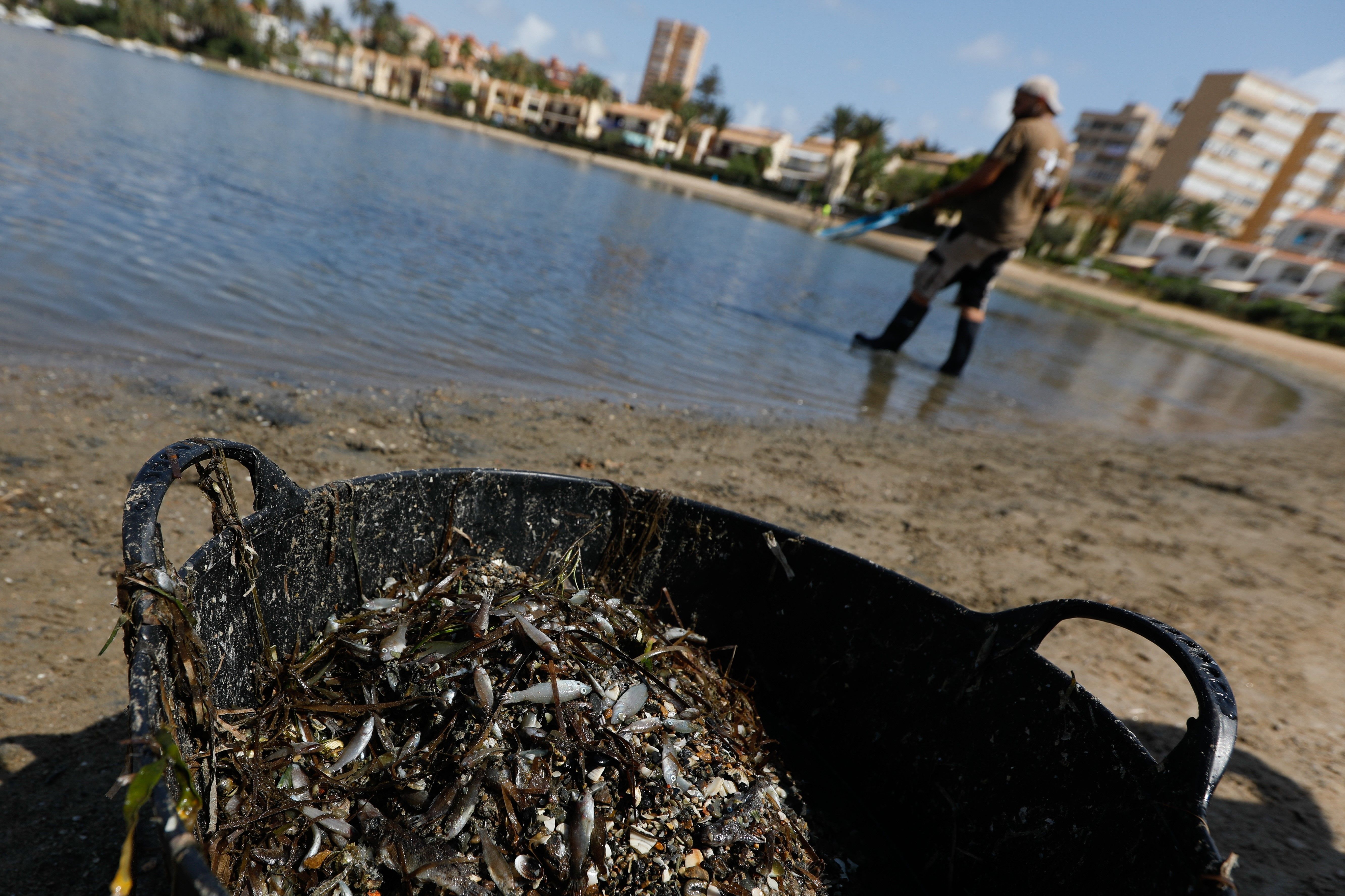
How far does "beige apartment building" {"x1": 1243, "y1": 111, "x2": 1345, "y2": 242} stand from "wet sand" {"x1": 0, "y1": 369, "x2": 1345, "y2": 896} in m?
89.2

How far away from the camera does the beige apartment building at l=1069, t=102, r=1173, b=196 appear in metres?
81.4

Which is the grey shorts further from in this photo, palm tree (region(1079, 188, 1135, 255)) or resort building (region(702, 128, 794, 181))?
resort building (region(702, 128, 794, 181))

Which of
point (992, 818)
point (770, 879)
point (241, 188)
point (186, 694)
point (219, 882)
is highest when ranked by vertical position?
point (219, 882)

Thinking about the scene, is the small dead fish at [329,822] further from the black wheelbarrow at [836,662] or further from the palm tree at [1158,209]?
the palm tree at [1158,209]

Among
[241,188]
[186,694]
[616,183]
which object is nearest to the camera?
[186,694]

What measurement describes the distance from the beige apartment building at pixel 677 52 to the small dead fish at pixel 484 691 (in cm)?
18307

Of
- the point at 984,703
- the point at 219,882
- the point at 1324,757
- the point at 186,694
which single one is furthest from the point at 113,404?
the point at 1324,757

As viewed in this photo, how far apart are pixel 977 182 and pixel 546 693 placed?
299 inches

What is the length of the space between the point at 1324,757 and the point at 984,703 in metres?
2.07

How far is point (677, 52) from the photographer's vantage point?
167m

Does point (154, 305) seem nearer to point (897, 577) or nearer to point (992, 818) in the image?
point (897, 577)

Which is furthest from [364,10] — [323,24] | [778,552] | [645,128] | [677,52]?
[778,552]

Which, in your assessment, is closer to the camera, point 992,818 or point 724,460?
point 992,818

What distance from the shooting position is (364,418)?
13.6ft
